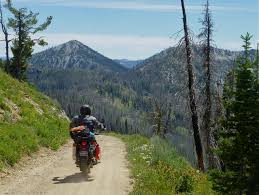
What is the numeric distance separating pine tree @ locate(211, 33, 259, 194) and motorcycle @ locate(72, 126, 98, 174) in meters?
4.34

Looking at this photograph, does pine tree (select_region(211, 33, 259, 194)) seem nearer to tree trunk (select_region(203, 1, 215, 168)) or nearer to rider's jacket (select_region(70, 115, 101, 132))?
rider's jacket (select_region(70, 115, 101, 132))

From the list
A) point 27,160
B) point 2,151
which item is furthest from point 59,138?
point 2,151

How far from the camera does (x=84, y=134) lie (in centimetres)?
1536

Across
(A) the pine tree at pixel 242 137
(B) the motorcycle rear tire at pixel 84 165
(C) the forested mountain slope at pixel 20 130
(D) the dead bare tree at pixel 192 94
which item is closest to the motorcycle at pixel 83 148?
(B) the motorcycle rear tire at pixel 84 165

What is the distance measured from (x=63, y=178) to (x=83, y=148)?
3.95 feet

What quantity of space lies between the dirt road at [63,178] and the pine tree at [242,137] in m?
3.37

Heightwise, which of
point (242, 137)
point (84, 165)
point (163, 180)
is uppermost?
point (242, 137)

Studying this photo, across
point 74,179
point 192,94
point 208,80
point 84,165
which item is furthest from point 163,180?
point 208,80

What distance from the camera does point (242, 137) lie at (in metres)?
14.1

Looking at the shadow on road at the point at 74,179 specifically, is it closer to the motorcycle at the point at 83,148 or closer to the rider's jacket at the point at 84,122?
the motorcycle at the point at 83,148

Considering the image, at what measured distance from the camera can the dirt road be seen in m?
13.0

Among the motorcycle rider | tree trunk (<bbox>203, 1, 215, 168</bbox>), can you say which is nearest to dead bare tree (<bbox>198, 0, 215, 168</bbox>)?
tree trunk (<bbox>203, 1, 215, 168</bbox>)

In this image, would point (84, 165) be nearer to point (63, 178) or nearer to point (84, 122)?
point (63, 178)

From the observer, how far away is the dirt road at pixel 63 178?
13010 mm
